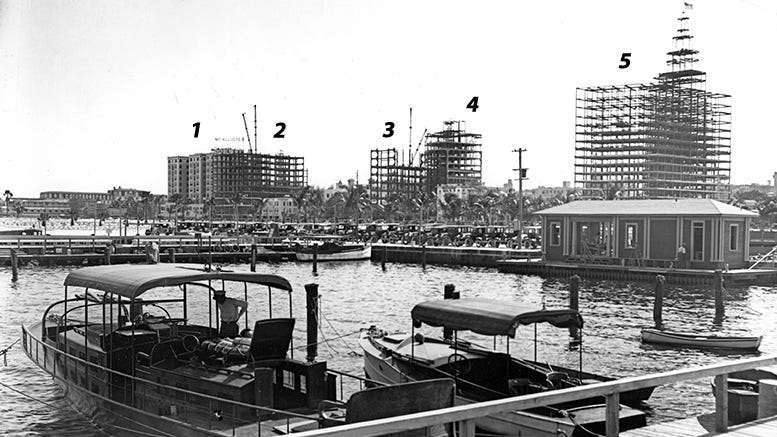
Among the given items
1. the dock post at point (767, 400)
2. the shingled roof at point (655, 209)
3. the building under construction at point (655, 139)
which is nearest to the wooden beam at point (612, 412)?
the dock post at point (767, 400)

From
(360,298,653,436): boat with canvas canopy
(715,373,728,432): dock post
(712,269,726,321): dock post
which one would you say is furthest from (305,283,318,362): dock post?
(715,373,728,432): dock post

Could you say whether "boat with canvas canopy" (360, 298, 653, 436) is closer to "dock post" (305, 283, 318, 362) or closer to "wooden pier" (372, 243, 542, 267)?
"dock post" (305, 283, 318, 362)

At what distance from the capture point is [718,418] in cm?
1087

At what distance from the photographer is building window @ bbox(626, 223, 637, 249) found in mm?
64562

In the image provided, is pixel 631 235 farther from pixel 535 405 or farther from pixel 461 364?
pixel 535 405

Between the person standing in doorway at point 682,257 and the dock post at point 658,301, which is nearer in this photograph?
the dock post at point 658,301

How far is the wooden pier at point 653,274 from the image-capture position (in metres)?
58.3

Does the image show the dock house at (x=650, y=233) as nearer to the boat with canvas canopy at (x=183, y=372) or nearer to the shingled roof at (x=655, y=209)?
the shingled roof at (x=655, y=209)

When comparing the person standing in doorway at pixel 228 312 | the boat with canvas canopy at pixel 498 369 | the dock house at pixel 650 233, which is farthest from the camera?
the dock house at pixel 650 233

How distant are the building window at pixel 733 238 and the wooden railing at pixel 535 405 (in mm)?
54931

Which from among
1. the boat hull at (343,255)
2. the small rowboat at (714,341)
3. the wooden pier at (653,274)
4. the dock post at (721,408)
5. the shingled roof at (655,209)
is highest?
the shingled roof at (655,209)

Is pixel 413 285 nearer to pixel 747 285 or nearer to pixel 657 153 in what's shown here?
pixel 747 285

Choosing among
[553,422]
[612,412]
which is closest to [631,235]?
[553,422]

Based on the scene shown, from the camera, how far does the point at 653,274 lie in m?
60.5
